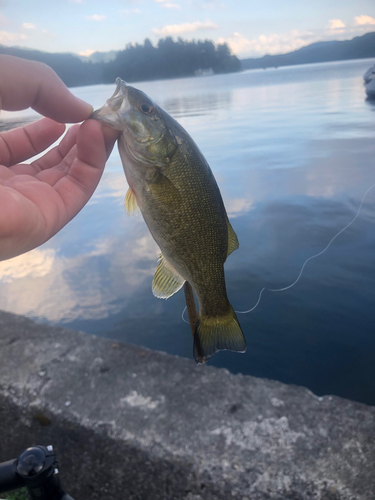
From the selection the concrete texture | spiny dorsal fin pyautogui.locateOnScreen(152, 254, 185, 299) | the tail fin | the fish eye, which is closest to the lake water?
the concrete texture

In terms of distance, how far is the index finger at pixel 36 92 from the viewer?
1369mm

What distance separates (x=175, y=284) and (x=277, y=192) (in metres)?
6.02

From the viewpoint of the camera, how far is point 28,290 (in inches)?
200

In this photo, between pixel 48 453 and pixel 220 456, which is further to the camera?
pixel 220 456

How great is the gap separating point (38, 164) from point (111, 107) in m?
0.60

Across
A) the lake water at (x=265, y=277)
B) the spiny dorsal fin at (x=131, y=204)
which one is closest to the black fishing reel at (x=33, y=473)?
the spiny dorsal fin at (x=131, y=204)

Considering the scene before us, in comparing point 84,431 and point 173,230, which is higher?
point 173,230

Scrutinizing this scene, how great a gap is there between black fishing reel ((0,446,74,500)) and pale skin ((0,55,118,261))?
0.99 meters

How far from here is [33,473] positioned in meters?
1.54

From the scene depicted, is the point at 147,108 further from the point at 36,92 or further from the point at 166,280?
the point at 166,280

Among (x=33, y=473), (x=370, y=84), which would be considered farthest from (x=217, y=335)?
(x=370, y=84)

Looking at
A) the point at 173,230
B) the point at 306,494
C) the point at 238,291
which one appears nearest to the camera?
the point at 173,230

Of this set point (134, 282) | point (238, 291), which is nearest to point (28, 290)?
point (134, 282)

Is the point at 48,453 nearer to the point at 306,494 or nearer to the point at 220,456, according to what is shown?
the point at 220,456
